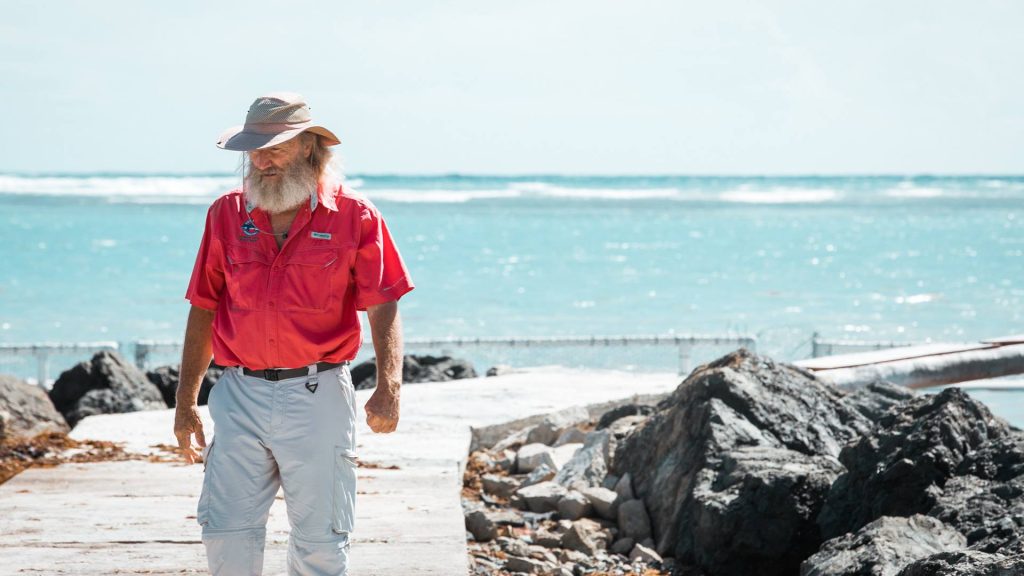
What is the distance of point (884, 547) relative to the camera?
4551mm

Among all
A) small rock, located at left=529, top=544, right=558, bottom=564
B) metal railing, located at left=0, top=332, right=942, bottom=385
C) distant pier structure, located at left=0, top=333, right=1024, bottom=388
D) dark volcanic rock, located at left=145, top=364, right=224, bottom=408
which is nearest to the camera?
small rock, located at left=529, top=544, right=558, bottom=564

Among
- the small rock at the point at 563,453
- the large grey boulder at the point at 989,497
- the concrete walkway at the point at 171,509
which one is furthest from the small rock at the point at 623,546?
the large grey boulder at the point at 989,497

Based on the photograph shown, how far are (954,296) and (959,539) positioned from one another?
20256 millimetres

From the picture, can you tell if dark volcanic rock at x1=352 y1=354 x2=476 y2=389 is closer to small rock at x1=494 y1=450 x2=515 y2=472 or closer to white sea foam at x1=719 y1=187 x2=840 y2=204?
small rock at x1=494 y1=450 x2=515 y2=472

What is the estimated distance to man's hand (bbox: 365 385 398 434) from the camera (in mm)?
4094

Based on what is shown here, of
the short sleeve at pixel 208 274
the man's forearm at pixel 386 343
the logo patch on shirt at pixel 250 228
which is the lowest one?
the man's forearm at pixel 386 343

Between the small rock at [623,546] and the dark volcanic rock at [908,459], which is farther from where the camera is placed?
the small rock at [623,546]

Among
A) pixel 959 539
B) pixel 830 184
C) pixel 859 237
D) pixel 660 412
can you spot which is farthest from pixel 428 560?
pixel 830 184

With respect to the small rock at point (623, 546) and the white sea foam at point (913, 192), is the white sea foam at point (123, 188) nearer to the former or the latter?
the white sea foam at point (913, 192)

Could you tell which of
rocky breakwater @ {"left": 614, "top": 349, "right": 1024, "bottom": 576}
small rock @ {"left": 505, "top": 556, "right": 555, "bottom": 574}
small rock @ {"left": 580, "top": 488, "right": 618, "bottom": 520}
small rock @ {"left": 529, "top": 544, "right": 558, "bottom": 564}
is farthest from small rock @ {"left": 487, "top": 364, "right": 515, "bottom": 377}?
small rock @ {"left": 505, "top": 556, "right": 555, "bottom": 574}

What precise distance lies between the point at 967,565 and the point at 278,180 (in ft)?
7.66

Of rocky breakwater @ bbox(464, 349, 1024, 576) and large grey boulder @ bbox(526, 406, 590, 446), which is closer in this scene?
rocky breakwater @ bbox(464, 349, 1024, 576)

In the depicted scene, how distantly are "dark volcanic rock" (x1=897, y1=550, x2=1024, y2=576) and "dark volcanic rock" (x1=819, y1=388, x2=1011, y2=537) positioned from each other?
1.31 meters

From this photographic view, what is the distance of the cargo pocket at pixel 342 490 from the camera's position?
4.11 metres
